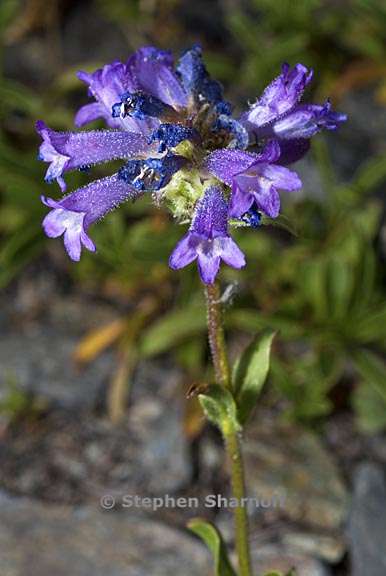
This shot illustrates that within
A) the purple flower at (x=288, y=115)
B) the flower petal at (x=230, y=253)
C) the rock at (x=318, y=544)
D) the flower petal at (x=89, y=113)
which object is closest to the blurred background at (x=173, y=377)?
the rock at (x=318, y=544)

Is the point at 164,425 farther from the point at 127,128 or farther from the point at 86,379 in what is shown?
the point at 127,128

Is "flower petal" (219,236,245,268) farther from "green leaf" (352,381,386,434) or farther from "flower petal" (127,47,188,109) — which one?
"green leaf" (352,381,386,434)

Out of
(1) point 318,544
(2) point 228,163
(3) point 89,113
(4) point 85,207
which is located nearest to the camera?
(2) point 228,163

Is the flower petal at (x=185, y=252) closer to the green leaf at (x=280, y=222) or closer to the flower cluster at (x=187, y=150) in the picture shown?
the flower cluster at (x=187, y=150)

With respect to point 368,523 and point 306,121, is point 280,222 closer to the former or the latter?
point 306,121

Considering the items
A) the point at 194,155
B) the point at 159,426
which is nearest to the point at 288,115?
the point at 194,155

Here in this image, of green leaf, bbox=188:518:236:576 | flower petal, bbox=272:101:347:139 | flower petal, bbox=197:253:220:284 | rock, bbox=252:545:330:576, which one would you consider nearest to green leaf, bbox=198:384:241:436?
green leaf, bbox=188:518:236:576
